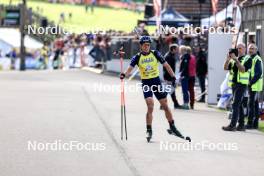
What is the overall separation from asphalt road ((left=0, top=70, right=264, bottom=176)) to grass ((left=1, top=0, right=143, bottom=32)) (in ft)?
201

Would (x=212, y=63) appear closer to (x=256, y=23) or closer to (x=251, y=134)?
(x=256, y=23)

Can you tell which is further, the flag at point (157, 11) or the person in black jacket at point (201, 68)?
the flag at point (157, 11)

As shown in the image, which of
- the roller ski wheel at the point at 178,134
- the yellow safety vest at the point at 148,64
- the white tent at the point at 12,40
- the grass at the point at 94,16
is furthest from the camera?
the grass at the point at 94,16

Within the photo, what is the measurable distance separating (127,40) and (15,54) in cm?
1452

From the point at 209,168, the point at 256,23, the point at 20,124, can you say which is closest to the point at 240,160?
the point at 209,168

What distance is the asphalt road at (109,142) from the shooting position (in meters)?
11.6

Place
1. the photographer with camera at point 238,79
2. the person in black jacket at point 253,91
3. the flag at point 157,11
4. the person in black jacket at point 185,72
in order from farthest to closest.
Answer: the flag at point 157,11 → the person in black jacket at point 185,72 → the person in black jacket at point 253,91 → the photographer with camera at point 238,79

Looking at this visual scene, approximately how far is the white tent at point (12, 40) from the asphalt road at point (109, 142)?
2615 centimetres

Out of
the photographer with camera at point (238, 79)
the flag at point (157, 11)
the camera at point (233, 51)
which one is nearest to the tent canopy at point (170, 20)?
the flag at point (157, 11)

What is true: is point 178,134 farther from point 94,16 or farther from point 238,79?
point 94,16

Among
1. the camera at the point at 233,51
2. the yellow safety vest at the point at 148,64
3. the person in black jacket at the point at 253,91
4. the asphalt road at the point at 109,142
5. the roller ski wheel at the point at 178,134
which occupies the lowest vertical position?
the asphalt road at the point at 109,142

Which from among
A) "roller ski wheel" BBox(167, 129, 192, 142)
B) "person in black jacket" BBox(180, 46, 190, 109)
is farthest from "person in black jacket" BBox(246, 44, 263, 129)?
"person in black jacket" BBox(180, 46, 190, 109)

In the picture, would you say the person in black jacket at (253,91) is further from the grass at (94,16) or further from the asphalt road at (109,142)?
the grass at (94,16)

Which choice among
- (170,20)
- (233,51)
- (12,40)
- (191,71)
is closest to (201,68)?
(191,71)
